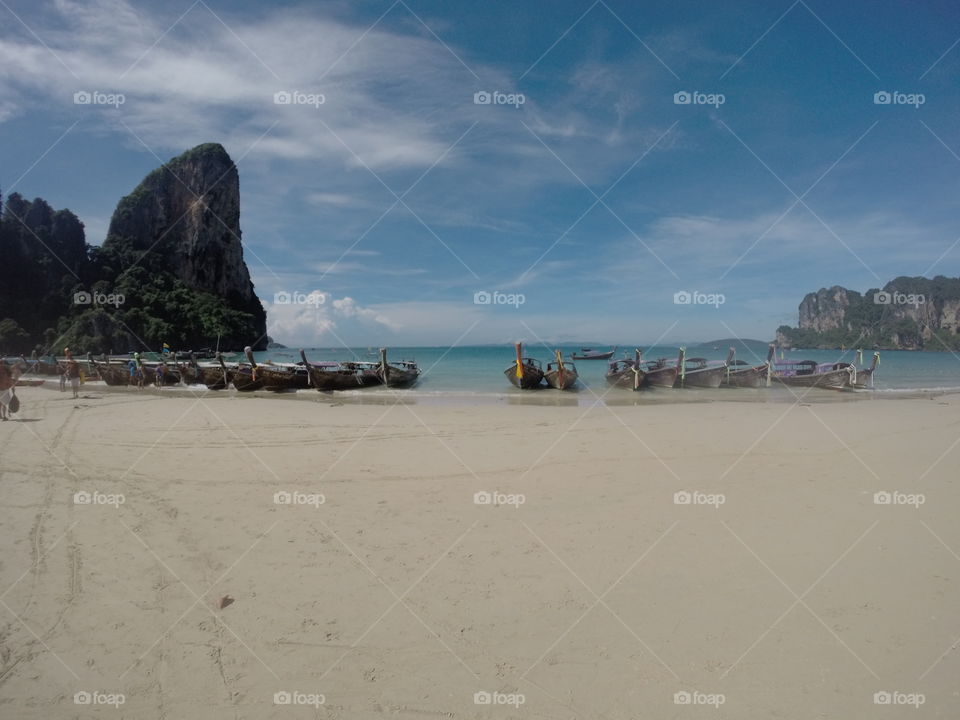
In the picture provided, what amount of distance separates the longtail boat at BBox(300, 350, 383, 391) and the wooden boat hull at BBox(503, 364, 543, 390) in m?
7.23

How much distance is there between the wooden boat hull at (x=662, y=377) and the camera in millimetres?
27984

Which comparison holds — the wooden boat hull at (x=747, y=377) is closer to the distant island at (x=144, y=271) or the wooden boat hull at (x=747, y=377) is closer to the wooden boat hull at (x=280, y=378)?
the wooden boat hull at (x=280, y=378)

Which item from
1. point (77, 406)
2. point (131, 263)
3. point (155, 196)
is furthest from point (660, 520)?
point (155, 196)

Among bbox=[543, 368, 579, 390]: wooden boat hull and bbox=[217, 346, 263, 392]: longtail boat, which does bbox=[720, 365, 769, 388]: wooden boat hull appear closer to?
bbox=[543, 368, 579, 390]: wooden boat hull

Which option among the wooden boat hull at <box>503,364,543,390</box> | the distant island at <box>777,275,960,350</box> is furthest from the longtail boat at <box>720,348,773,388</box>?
the distant island at <box>777,275,960,350</box>

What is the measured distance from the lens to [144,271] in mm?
86250

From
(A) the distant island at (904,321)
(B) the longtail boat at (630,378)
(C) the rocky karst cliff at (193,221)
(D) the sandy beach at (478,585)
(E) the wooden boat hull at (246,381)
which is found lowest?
(D) the sandy beach at (478,585)

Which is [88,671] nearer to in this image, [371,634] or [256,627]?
[256,627]

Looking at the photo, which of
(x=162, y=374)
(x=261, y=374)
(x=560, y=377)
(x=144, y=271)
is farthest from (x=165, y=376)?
(x=144, y=271)

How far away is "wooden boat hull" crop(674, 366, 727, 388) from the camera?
28.5 metres

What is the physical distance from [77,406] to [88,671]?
18.8 meters

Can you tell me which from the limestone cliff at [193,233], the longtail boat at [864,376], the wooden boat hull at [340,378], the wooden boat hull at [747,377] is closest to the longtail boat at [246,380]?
the wooden boat hull at [340,378]

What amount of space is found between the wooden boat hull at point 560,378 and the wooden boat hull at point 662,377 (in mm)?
4416

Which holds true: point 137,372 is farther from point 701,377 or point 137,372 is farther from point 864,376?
point 864,376
